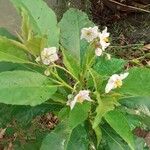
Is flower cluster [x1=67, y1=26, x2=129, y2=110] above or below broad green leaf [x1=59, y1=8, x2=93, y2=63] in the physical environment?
above

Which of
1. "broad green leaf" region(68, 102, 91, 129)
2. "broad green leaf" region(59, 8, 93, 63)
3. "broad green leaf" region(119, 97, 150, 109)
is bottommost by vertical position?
"broad green leaf" region(119, 97, 150, 109)

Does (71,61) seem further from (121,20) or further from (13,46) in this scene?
(121,20)

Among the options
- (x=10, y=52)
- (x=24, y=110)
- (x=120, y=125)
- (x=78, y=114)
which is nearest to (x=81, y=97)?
(x=78, y=114)

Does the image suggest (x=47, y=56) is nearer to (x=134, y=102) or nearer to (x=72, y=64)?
(x=72, y=64)

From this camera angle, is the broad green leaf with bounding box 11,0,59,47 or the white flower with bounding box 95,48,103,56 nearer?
the white flower with bounding box 95,48,103,56

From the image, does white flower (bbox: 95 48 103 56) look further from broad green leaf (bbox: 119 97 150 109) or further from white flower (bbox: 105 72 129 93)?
broad green leaf (bbox: 119 97 150 109)

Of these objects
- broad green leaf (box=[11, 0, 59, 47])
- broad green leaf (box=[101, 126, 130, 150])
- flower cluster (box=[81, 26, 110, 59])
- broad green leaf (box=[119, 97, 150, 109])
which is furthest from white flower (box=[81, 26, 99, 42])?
broad green leaf (box=[101, 126, 130, 150])
